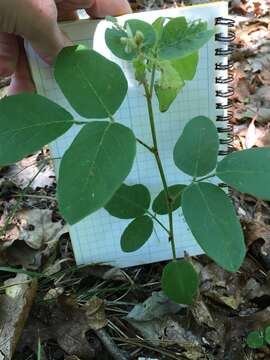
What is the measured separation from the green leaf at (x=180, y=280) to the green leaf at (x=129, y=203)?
13cm

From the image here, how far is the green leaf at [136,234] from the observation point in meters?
0.97

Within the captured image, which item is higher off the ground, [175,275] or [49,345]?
[175,275]

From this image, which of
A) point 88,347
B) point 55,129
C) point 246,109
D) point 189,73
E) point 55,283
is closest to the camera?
point 55,129

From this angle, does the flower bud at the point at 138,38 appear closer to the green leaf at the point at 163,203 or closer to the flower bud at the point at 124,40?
the flower bud at the point at 124,40

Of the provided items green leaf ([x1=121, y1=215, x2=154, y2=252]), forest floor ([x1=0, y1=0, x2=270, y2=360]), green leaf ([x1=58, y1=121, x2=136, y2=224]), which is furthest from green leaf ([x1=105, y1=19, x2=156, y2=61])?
forest floor ([x1=0, y1=0, x2=270, y2=360])

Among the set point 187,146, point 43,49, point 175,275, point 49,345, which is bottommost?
point 49,345

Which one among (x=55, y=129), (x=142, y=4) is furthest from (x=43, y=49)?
(x=142, y=4)

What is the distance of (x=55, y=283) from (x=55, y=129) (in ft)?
1.66

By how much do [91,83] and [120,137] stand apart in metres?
0.11

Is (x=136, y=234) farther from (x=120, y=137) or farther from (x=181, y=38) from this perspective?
(x=181, y=38)

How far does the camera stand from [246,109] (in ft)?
5.76

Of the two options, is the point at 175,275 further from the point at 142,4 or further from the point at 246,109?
the point at 142,4

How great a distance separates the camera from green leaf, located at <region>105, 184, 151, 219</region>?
0.97m

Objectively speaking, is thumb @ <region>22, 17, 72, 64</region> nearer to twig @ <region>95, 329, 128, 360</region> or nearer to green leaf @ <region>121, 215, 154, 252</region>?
green leaf @ <region>121, 215, 154, 252</region>
